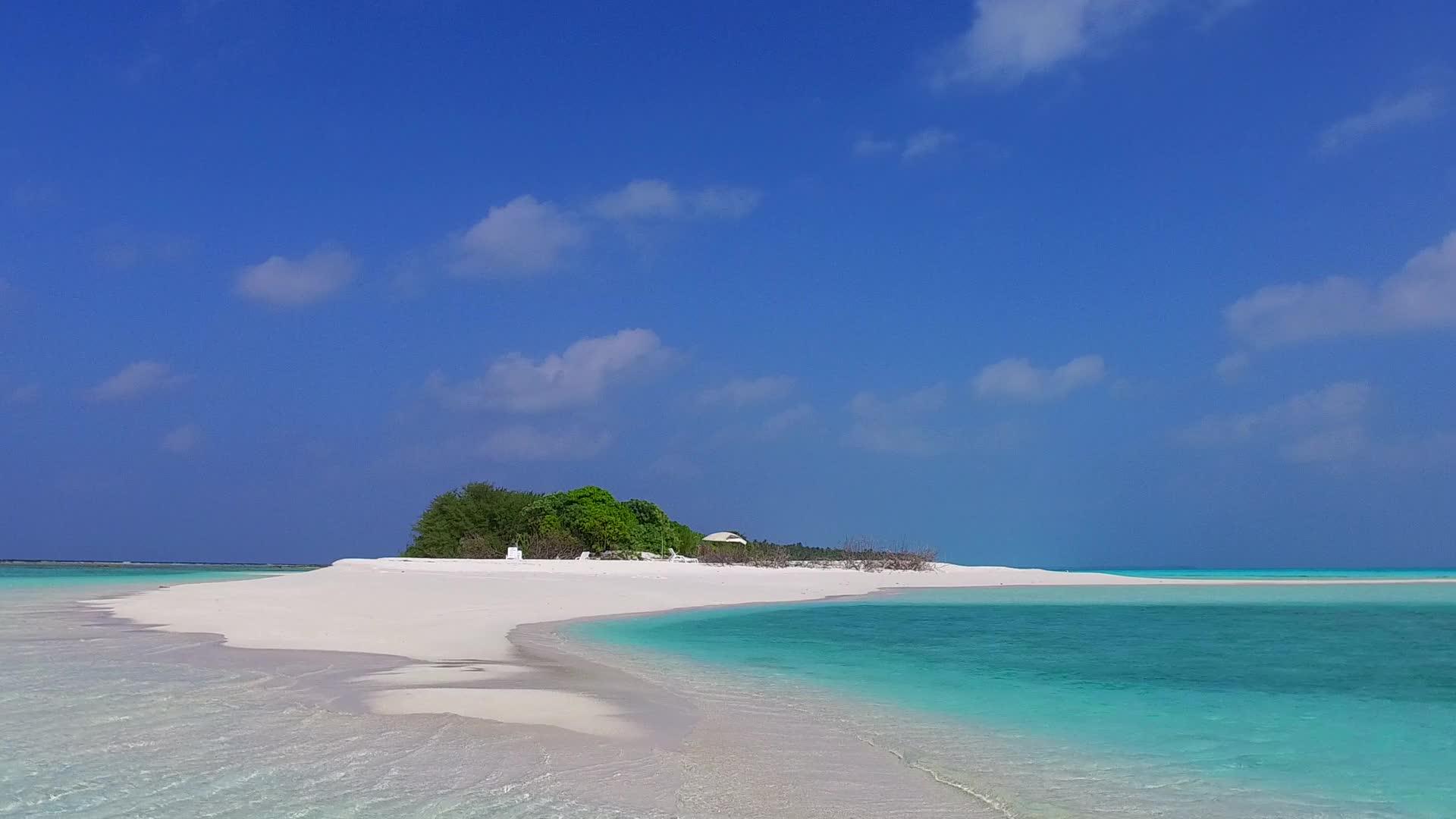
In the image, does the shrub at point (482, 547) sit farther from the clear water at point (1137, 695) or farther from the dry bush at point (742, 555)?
the clear water at point (1137, 695)

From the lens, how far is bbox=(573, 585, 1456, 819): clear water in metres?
5.98

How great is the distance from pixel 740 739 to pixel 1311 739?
14.5 ft

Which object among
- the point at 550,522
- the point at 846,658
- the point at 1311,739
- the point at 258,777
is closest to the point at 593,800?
the point at 258,777

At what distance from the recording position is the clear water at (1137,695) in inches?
235

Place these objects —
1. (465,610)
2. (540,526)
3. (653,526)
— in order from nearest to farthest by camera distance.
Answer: (465,610), (540,526), (653,526)

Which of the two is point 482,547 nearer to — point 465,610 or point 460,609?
point 460,609

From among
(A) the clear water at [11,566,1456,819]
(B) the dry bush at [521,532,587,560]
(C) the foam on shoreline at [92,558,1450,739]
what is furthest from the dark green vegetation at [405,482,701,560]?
(A) the clear water at [11,566,1456,819]

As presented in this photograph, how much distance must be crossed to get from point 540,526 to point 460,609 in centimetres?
2365

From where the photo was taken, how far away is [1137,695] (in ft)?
32.4

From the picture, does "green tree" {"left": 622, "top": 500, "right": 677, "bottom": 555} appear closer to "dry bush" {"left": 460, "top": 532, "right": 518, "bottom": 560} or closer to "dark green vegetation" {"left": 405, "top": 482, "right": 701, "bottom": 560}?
"dark green vegetation" {"left": 405, "top": 482, "right": 701, "bottom": 560}

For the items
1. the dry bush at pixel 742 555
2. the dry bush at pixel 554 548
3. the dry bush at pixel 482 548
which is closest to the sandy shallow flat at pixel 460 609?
the dry bush at pixel 742 555

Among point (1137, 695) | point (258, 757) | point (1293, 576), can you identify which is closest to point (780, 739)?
point (258, 757)

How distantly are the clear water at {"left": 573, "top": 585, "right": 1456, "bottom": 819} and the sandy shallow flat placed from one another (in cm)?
207

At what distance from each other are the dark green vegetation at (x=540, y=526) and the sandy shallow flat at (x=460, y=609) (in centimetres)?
495
